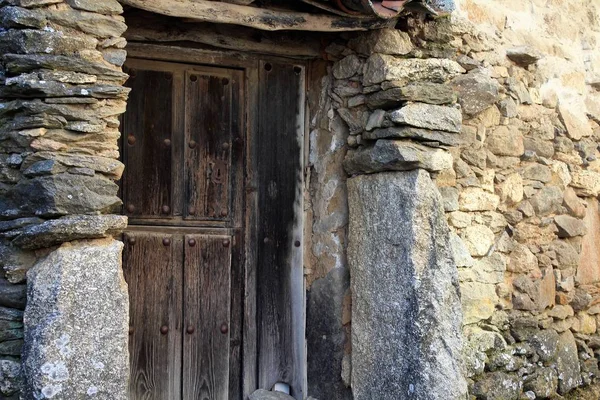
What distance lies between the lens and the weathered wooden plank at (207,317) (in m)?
4.14

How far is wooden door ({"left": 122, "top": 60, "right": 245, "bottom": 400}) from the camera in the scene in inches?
158

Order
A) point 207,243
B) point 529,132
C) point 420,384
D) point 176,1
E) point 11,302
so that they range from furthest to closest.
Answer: point 529,132
point 207,243
point 420,384
point 176,1
point 11,302

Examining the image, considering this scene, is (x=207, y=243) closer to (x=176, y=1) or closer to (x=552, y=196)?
(x=176, y=1)

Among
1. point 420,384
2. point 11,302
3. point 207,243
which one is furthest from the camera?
point 207,243

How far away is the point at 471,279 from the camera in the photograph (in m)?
4.44

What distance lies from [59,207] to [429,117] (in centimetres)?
184

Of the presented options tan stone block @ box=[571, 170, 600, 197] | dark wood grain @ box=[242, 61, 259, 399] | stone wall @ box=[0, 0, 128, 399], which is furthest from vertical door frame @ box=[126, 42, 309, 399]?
tan stone block @ box=[571, 170, 600, 197]

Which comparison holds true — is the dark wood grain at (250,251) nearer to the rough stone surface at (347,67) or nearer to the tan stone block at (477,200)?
the rough stone surface at (347,67)

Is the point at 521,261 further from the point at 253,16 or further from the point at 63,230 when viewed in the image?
the point at 63,230

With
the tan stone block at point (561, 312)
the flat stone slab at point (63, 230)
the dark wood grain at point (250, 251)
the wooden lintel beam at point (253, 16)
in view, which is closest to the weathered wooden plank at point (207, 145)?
the dark wood grain at point (250, 251)

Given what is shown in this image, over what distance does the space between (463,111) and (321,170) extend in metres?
0.80

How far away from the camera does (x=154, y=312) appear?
4.05 meters

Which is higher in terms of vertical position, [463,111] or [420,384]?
[463,111]


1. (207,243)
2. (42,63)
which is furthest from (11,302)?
(207,243)
